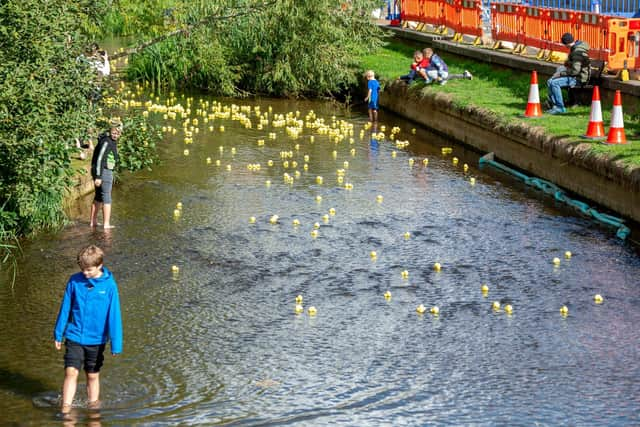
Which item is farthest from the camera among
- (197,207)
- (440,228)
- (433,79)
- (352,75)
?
(352,75)

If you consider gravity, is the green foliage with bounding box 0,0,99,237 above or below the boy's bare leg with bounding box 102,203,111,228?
above

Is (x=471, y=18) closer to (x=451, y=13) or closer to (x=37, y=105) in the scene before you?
(x=451, y=13)

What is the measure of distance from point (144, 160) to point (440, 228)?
5.31 meters

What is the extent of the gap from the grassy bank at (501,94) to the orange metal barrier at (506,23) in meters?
0.87

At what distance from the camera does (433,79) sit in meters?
24.3

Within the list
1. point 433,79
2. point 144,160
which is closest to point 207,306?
point 144,160

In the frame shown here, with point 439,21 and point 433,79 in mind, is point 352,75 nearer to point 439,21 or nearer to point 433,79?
point 433,79

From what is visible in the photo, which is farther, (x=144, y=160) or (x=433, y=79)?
(x=433, y=79)

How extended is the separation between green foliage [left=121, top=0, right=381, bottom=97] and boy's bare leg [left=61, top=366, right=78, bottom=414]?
17.9 m

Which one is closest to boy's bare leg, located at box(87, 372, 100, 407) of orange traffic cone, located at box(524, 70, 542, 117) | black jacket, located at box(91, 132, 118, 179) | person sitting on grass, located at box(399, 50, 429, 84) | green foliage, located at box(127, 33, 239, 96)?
black jacket, located at box(91, 132, 118, 179)

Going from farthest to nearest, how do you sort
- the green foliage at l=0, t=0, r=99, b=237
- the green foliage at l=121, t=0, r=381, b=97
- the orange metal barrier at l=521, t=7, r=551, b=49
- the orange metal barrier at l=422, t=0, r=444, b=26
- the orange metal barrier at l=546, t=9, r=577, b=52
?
the orange metal barrier at l=422, t=0, r=444, b=26
the green foliage at l=121, t=0, r=381, b=97
the orange metal barrier at l=521, t=7, r=551, b=49
the orange metal barrier at l=546, t=9, r=577, b=52
the green foliage at l=0, t=0, r=99, b=237

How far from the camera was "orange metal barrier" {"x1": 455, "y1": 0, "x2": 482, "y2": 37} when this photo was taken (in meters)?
28.1

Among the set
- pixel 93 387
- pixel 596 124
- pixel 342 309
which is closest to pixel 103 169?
pixel 342 309

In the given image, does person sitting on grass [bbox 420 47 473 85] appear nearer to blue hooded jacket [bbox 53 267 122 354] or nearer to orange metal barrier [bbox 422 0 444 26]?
orange metal barrier [bbox 422 0 444 26]
